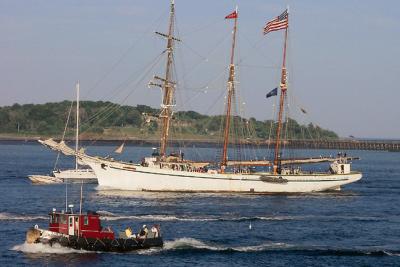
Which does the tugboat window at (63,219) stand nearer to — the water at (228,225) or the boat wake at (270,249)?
the water at (228,225)

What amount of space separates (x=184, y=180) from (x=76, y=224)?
159 feet

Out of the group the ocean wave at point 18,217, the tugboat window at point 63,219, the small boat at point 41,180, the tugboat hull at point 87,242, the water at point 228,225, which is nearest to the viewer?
the tugboat hull at point 87,242

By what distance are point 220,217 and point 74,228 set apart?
25.3 meters

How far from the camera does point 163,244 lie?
2655 inches

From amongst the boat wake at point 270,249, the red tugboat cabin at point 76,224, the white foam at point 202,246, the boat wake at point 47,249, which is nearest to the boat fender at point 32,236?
the boat wake at point 47,249

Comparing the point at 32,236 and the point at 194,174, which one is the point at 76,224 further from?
the point at 194,174

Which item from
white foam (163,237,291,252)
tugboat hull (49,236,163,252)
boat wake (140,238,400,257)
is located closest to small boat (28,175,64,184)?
white foam (163,237,291,252)

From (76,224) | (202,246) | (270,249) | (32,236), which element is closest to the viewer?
(32,236)

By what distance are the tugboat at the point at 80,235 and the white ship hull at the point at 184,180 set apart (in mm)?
46576

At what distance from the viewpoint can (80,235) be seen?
2542 inches

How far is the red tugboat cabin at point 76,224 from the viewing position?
64.4 meters

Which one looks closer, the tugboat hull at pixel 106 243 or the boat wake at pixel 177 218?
the tugboat hull at pixel 106 243

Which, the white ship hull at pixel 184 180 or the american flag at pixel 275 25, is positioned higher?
the american flag at pixel 275 25

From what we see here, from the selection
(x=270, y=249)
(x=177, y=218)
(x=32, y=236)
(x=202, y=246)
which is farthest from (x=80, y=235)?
(x=177, y=218)
